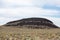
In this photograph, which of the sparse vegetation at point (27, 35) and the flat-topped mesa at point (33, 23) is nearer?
the sparse vegetation at point (27, 35)

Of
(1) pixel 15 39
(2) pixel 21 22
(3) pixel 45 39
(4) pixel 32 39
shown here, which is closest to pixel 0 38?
(1) pixel 15 39

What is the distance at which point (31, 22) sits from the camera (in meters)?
71.6

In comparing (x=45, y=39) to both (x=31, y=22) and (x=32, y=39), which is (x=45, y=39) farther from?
(x=31, y=22)

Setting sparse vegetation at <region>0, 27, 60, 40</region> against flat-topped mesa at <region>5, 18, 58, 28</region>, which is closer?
sparse vegetation at <region>0, 27, 60, 40</region>

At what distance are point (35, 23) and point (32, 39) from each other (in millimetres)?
49509

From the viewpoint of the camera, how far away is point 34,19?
73.5 m

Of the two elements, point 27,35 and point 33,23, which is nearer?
point 27,35

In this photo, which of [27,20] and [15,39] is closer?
[15,39]

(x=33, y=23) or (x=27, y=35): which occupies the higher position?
(x=27, y=35)

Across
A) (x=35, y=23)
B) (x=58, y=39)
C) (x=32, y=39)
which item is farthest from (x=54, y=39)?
(x=35, y=23)

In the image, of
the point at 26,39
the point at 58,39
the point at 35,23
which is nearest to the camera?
the point at 26,39

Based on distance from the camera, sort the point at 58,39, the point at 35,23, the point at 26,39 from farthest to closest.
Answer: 1. the point at 35,23
2. the point at 58,39
3. the point at 26,39

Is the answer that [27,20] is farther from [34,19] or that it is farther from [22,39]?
[22,39]

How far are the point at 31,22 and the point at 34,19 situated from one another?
7.61ft
